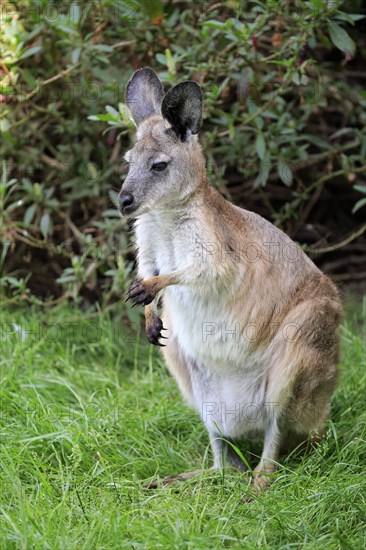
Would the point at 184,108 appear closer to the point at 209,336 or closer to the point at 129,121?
the point at 129,121

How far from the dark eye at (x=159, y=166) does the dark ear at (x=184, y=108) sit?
188 mm

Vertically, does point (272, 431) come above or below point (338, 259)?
above

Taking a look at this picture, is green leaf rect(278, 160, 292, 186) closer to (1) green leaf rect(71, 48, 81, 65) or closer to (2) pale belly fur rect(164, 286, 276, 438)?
(1) green leaf rect(71, 48, 81, 65)

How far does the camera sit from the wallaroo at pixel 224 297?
394cm

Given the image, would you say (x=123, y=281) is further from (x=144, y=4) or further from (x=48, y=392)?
(x=144, y=4)

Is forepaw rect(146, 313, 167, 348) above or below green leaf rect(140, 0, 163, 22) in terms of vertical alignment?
below

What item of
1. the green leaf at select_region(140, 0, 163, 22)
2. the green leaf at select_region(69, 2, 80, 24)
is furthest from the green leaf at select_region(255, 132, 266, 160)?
the green leaf at select_region(69, 2, 80, 24)

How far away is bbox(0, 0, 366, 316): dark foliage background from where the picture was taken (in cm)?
538

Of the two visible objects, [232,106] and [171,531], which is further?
[232,106]

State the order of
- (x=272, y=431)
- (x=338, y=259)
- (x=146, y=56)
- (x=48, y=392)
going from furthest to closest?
(x=338, y=259) → (x=146, y=56) → (x=48, y=392) → (x=272, y=431)

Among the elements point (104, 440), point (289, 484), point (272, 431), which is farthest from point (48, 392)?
point (289, 484)

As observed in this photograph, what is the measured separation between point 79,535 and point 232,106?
370 cm

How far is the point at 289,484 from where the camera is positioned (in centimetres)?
360

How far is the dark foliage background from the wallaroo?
1050mm
